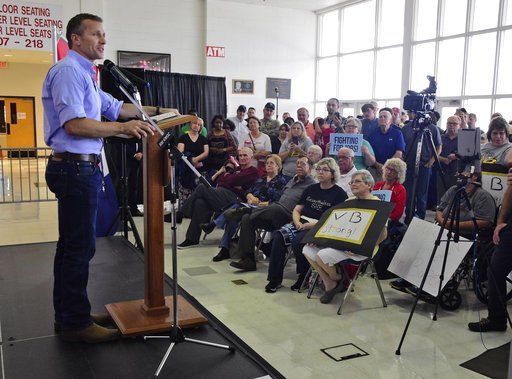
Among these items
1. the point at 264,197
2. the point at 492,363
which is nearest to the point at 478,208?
the point at 492,363

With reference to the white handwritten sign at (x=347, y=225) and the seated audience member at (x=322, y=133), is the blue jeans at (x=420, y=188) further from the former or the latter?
the white handwritten sign at (x=347, y=225)

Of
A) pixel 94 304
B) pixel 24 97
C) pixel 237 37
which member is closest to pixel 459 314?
pixel 94 304

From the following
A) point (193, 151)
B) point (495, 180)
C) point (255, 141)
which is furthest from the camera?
point (193, 151)

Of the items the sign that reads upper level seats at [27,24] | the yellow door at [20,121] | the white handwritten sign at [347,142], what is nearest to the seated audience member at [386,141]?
the white handwritten sign at [347,142]

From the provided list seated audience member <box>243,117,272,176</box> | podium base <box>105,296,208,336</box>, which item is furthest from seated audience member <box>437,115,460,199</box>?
podium base <box>105,296,208,336</box>

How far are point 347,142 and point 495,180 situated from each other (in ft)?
5.97

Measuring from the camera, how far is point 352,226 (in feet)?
11.8

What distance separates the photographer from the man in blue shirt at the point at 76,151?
224cm

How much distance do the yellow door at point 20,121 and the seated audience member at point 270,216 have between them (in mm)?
14904

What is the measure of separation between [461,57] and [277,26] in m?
5.25

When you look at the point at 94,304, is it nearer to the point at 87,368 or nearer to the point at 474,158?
the point at 87,368

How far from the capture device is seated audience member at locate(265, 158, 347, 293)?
3.91 metres

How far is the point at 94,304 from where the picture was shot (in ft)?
9.96

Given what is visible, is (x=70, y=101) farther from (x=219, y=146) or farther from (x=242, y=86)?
(x=242, y=86)
